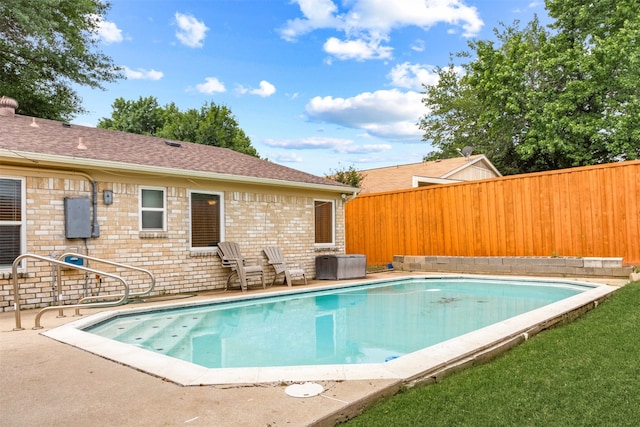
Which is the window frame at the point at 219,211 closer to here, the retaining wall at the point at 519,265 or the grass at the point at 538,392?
the retaining wall at the point at 519,265

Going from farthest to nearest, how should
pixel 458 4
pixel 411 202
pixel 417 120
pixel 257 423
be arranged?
1. pixel 417 120
2. pixel 458 4
3. pixel 411 202
4. pixel 257 423

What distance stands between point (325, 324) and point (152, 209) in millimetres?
4200

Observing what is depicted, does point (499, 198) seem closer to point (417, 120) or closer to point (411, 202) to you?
point (411, 202)

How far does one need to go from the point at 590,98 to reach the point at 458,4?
731cm

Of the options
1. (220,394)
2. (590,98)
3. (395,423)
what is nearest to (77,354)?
(220,394)

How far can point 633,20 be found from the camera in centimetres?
1688

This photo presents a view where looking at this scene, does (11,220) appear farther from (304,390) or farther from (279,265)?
(304,390)

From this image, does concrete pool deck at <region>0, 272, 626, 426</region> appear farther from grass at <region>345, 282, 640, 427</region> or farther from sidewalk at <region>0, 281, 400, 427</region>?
grass at <region>345, 282, 640, 427</region>

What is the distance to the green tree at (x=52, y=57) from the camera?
13.8 metres

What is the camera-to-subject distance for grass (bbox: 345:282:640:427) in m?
2.63

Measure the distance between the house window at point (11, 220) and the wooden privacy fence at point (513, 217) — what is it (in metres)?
9.99

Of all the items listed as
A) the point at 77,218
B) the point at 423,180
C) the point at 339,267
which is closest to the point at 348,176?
the point at 423,180

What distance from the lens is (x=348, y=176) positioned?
18.6 metres

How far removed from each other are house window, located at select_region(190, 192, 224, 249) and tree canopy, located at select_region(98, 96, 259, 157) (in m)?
16.5
